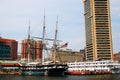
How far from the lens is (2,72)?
651 feet

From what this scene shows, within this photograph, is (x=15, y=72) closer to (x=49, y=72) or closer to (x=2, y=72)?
(x=2, y=72)

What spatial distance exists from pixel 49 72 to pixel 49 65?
410 centimetres

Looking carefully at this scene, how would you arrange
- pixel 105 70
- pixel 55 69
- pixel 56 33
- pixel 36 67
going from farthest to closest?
pixel 105 70, pixel 56 33, pixel 36 67, pixel 55 69

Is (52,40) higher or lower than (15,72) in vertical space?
higher

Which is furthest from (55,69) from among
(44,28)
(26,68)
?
Result: (44,28)

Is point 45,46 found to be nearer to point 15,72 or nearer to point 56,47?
point 56,47

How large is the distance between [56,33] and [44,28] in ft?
30.8

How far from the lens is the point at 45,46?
614ft

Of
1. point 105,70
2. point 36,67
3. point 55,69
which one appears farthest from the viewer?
point 105,70

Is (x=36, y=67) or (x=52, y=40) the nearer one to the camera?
(x=36, y=67)

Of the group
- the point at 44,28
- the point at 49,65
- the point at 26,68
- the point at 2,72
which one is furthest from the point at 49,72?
the point at 2,72

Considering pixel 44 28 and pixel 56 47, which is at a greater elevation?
pixel 44 28

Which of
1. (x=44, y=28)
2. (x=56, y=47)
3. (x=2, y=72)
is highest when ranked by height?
(x=44, y=28)

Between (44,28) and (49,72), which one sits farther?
(44,28)
